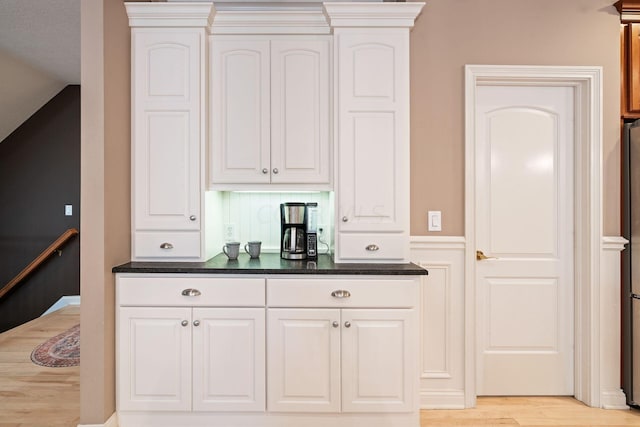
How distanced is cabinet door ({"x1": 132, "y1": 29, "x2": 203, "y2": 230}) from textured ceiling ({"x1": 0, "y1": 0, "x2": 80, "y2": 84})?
1254 millimetres

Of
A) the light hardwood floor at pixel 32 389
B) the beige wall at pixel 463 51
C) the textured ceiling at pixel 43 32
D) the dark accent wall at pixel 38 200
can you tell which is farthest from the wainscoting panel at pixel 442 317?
the dark accent wall at pixel 38 200

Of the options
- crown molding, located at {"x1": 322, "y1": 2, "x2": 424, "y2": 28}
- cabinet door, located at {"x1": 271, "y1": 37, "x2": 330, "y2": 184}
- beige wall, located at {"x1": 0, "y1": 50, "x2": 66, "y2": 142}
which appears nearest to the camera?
crown molding, located at {"x1": 322, "y1": 2, "x2": 424, "y2": 28}

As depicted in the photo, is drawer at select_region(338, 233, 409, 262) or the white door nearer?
drawer at select_region(338, 233, 409, 262)

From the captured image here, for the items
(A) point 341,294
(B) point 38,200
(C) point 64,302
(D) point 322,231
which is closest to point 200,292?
(A) point 341,294

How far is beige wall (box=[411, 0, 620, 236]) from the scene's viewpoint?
246 cm

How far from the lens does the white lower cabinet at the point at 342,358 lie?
212 cm

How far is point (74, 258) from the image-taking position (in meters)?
4.86

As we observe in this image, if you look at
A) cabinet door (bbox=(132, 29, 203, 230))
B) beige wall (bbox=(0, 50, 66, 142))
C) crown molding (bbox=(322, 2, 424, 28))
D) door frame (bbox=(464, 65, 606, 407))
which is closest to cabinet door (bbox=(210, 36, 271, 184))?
cabinet door (bbox=(132, 29, 203, 230))

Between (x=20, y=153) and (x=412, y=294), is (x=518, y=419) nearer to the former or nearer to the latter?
(x=412, y=294)

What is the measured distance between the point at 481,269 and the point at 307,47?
173 cm

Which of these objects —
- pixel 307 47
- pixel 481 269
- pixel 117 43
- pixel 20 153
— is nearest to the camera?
pixel 117 43

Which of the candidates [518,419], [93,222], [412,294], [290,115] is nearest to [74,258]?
[93,222]

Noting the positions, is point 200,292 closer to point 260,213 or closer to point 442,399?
point 260,213

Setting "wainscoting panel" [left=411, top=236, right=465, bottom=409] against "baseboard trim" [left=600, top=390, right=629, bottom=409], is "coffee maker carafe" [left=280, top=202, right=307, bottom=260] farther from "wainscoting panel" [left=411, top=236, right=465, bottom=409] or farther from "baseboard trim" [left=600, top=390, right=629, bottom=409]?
"baseboard trim" [left=600, top=390, right=629, bottom=409]
